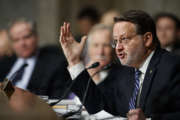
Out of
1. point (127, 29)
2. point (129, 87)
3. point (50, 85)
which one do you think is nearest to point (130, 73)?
point (129, 87)

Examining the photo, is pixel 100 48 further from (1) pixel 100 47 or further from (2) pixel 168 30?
(2) pixel 168 30

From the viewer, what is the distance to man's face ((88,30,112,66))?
428 centimetres

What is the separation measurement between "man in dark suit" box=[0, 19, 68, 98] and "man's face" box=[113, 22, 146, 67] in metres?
1.70

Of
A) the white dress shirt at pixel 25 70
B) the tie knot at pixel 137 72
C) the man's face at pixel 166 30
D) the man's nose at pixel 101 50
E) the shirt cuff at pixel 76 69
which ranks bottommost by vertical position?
the white dress shirt at pixel 25 70

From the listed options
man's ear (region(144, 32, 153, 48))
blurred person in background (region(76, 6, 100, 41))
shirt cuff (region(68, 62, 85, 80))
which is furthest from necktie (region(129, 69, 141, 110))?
blurred person in background (region(76, 6, 100, 41))

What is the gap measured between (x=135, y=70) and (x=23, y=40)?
2479 mm

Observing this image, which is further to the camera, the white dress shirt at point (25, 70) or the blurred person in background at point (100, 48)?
the white dress shirt at point (25, 70)

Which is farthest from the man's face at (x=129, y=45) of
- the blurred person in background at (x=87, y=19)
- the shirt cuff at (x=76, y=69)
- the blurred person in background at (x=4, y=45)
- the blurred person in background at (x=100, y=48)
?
the blurred person in background at (x=87, y=19)

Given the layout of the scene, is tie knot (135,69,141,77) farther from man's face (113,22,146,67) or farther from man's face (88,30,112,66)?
man's face (88,30,112,66)

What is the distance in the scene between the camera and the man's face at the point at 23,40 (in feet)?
17.0

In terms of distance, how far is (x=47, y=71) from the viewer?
4.89 meters

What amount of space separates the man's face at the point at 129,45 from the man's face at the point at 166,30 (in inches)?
95.8

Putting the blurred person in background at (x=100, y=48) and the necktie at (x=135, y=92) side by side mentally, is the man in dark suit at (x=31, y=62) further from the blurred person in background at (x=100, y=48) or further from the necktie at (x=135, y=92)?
the necktie at (x=135, y=92)

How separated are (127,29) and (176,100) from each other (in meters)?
0.68
